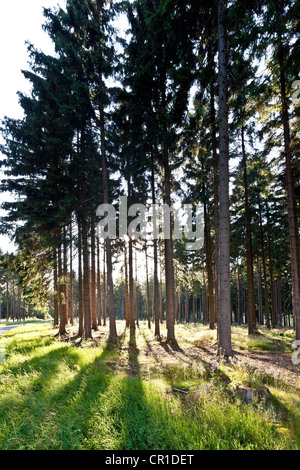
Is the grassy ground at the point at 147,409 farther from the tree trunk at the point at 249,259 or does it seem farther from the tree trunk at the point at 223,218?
the tree trunk at the point at 249,259

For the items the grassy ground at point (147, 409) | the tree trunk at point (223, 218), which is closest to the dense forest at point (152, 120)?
the tree trunk at point (223, 218)

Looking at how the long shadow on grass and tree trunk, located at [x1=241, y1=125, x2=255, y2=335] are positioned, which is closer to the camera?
the long shadow on grass

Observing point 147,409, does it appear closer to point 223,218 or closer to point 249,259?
point 223,218

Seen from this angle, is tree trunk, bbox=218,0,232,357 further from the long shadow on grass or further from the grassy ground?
the long shadow on grass

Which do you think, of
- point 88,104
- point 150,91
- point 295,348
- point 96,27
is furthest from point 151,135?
point 295,348

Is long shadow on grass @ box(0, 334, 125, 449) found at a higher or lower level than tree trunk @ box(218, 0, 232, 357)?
lower

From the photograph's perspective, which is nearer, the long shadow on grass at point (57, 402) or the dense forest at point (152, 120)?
the long shadow on grass at point (57, 402)

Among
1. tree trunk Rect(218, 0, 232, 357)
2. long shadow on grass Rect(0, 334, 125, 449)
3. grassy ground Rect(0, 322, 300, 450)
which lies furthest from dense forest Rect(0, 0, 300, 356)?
long shadow on grass Rect(0, 334, 125, 449)

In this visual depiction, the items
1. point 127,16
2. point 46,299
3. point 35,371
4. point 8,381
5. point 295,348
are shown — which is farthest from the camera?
point 46,299

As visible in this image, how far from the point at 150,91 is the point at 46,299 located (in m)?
14.5

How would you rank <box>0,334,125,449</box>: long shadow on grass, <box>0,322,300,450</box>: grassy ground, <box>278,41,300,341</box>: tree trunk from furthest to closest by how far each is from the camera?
<box>278,41,300,341</box>: tree trunk < <box>0,334,125,449</box>: long shadow on grass < <box>0,322,300,450</box>: grassy ground

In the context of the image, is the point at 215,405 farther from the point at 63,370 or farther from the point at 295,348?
the point at 295,348

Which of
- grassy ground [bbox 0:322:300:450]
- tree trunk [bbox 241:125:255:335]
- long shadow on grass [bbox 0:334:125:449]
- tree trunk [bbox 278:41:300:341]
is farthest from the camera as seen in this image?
tree trunk [bbox 241:125:255:335]

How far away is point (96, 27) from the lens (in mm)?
10055
